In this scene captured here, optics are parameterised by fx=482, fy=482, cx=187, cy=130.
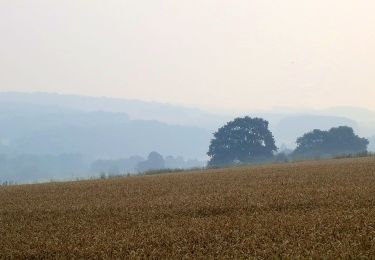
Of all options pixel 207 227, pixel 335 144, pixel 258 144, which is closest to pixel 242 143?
pixel 258 144

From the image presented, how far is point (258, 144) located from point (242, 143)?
334 cm

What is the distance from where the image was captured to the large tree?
10006 centimetres

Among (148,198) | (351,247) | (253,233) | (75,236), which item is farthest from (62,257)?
(148,198)

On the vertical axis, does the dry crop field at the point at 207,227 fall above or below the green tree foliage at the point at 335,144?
below

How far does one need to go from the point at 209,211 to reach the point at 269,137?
89.1m

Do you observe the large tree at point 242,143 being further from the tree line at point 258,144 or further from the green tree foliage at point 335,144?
the green tree foliage at point 335,144

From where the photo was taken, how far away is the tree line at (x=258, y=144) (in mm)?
100250

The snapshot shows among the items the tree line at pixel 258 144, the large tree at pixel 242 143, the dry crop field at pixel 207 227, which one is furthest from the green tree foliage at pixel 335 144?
the dry crop field at pixel 207 227

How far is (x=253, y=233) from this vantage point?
10016mm

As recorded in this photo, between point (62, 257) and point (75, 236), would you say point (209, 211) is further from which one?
point (62, 257)

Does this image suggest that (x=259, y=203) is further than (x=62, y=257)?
Yes

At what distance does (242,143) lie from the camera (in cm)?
10119

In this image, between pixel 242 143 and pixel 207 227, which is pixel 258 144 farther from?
pixel 207 227

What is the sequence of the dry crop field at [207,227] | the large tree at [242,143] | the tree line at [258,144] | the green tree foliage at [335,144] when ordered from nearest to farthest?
the dry crop field at [207,227] < the large tree at [242,143] < the tree line at [258,144] < the green tree foliage at [335,144]
